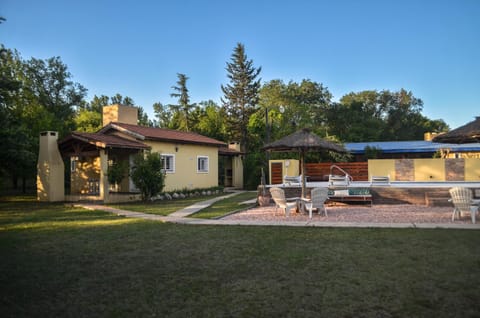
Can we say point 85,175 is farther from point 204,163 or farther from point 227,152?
point 227,152

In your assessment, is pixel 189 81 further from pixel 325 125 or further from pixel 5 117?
pixel 5 117

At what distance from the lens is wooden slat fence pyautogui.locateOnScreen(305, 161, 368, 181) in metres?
22.1

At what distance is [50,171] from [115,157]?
3383mm

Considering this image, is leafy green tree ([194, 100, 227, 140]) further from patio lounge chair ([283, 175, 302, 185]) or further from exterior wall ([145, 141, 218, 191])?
patio lounge chair ([283, 175, 302, 185])

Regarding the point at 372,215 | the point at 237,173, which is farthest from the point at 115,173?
the point at 237,173

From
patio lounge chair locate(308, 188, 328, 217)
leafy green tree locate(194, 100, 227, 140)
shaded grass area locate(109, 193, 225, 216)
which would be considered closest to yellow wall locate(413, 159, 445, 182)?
patio lounge chair locate(308, 188, 328, 217)

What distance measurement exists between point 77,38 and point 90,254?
19672mm

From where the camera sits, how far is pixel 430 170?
20938 millimetres

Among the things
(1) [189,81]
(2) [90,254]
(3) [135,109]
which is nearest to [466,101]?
(3) [135,109]

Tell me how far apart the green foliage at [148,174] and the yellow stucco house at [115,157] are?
4.03ft

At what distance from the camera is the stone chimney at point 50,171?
18.6 m

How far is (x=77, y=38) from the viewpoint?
22.3 meters

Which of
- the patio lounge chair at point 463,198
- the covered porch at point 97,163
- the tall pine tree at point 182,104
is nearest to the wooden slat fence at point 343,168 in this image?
the covered porch at point 97,163

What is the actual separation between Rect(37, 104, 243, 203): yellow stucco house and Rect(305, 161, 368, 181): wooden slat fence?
6591 mm
